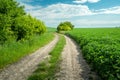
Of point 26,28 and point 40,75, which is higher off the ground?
point 26,28

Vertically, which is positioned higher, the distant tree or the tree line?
the tree line

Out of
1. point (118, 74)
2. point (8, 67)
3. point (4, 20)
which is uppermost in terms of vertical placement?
point (4, 20)

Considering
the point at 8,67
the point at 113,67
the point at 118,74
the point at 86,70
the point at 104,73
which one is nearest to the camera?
the point at 118,74

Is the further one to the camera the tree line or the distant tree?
the distant tree

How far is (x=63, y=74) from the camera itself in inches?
615

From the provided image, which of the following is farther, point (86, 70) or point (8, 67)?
point (8, 67)

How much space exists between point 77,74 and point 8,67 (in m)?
6.99

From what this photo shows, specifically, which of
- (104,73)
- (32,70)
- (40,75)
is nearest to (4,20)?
(32,70)

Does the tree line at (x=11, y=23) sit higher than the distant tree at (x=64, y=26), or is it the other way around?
the tree line at (x=11, y=23)

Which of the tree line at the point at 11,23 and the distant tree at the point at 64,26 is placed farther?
the distant tree at the point at 64,26

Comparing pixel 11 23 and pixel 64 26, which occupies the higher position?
pixel 11 23

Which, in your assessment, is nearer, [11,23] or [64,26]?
[11,23]

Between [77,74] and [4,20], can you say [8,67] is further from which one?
[77,74]

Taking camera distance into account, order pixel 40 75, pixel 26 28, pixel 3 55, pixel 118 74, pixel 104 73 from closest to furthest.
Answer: pixel 118 74 < pixel 104 73 < pixel 40 75 < pixel 3 55 < pixel 26 28
